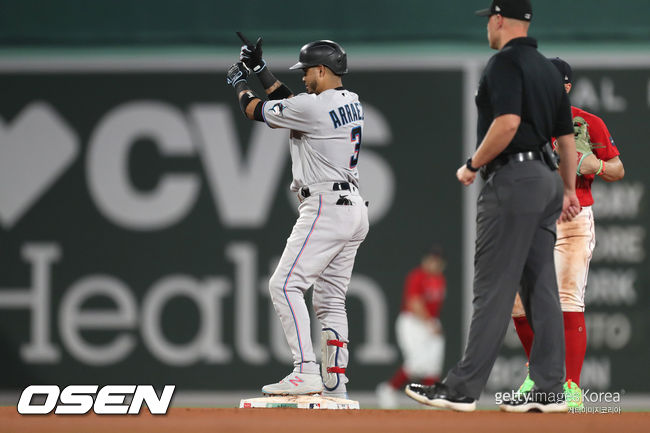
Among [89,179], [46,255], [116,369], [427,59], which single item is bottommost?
[116,369]

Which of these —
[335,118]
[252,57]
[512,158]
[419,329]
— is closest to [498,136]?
[512,158]

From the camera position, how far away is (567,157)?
452cm

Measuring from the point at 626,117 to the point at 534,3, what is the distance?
1.48 metres

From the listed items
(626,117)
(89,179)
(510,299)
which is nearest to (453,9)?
(626,117)

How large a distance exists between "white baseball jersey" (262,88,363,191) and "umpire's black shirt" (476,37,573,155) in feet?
2.92

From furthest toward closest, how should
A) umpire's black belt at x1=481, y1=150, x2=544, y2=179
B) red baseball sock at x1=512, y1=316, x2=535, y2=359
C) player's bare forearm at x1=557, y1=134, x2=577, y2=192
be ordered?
red baseball sock at x1=512, y1=316, x2=535, y2=359 < player's bare forearm at x1=557, y1=134, x2=577, y2=192 < umpire's black belt at x1=481, y1=150, x2=544, y2=179

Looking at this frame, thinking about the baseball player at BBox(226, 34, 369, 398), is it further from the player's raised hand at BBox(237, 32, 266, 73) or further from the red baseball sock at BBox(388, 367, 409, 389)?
the red baseball sock at BBox(388, 367, 409, 389)

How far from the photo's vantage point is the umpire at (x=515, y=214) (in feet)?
13.8

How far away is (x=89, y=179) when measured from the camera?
31.3 ft

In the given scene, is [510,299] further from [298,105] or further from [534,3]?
[534,3]

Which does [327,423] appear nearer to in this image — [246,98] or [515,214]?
[515,214]

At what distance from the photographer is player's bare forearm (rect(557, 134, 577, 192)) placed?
177 inches

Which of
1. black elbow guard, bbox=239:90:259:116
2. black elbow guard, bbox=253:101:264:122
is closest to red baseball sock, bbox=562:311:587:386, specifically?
black elbow guard, bbox=253:101:264:122

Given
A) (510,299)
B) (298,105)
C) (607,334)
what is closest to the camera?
(510,299)
